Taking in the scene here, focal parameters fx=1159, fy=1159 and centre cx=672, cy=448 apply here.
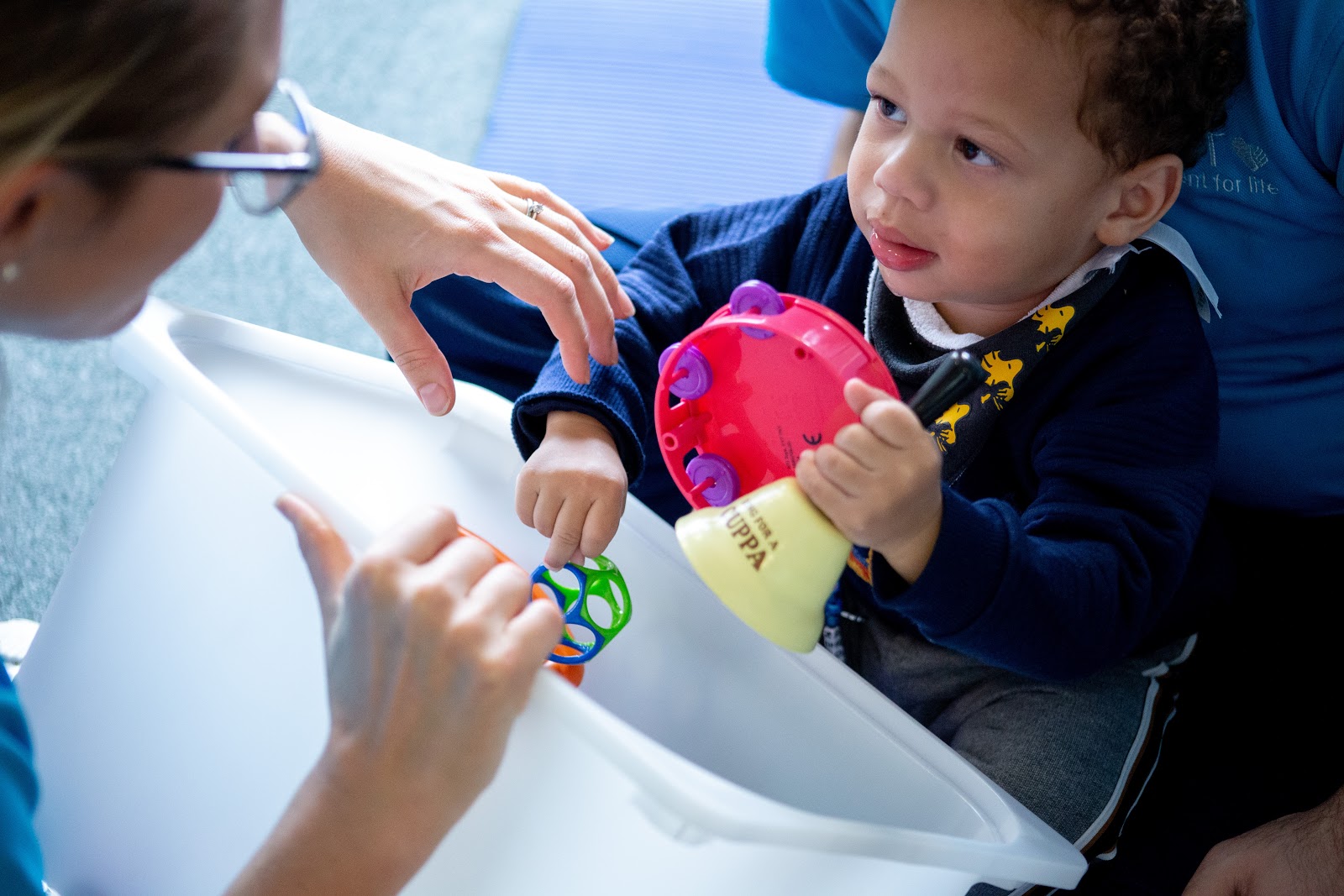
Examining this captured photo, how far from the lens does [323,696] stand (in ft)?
2.27

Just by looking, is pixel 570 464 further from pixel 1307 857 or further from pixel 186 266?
pixel 186 266

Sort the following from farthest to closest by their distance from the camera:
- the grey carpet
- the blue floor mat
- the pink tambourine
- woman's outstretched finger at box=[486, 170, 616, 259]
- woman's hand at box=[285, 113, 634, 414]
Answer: the blue floor mat
the grey carpet
woman's outstretched finger at box=[486, 170, 616, 259]
woman's hand at box=[285, 113, 634, 414]
the pink tambourine

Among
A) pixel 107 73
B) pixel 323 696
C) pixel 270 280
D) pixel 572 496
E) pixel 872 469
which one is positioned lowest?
pixel 270 280

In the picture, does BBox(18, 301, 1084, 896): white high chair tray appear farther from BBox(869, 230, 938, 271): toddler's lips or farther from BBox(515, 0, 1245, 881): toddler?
BBox(869, 230, 938, 271): toddler's lips

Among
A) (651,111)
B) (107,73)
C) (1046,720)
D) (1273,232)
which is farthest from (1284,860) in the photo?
(651,111)

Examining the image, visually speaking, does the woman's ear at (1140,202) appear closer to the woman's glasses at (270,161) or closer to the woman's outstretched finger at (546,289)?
the woman's outstretched finger at (546,289)

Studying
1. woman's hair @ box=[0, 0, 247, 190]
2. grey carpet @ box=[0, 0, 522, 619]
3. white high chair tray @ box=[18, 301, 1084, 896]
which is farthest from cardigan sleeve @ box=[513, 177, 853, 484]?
grey carpet @ box=[0, 0, 522, 619]

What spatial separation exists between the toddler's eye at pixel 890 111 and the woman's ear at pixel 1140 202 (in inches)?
5.7

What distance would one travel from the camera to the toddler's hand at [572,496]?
28.7 inches

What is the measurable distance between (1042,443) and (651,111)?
0.82 metres

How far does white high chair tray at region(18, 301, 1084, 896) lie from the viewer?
23.8 inches

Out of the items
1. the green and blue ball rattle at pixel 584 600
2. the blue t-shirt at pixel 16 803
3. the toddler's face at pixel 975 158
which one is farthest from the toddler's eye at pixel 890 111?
the blue t-shirt at pixel 16 803

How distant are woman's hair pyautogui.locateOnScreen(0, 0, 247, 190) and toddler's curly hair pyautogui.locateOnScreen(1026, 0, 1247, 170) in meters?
0.46

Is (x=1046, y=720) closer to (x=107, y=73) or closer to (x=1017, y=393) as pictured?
(x=1017, y=393)
